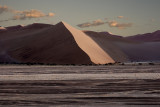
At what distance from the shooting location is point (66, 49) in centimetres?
9750

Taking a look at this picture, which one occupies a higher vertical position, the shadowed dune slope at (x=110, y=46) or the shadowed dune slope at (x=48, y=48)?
the shadowed dune slope at (x=48, y=48)

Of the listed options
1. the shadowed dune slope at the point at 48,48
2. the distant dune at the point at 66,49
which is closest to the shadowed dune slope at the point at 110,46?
the distant dune at the point at 66,49

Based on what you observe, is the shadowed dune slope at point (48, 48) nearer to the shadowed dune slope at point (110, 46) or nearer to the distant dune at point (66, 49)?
the distant dune at point (66, 49)

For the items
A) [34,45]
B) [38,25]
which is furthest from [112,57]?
[38,25]

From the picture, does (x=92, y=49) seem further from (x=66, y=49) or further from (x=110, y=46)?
(x=110, y=46)

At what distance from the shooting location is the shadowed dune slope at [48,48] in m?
91.6

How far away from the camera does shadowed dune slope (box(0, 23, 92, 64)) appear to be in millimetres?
91575

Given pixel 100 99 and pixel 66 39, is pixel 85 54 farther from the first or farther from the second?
pixel 100 99

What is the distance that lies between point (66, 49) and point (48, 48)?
268 inches

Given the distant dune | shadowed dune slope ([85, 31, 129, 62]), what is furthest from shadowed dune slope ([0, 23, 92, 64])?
shadowed dune slope ([85, 31, 129, 62])

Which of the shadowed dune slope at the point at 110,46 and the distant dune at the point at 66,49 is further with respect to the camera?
the shadowed dune slope at the point at 110,46

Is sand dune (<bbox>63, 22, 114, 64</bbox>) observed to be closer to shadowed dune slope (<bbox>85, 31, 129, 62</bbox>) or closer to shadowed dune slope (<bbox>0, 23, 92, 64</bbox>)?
shadowed dune slope (<bbox>0, 23, 92, 64</bbox>)

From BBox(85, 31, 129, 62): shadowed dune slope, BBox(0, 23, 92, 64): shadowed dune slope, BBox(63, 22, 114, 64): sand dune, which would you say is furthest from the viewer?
BBox(85, 31, 129, 62): shadowed dune slope

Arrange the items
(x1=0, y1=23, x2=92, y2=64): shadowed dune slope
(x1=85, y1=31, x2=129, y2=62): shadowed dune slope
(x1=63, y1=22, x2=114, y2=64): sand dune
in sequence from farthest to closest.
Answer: (x1=85, y1=31, x2=129, y2=62): shadowed dune slope
(x1=63, y1=22, x2=114, y2=64): sand dune
(x1=0, y1=23, x2=92, y2=64): shadowed dune slope
